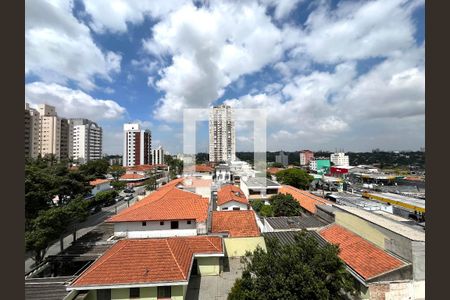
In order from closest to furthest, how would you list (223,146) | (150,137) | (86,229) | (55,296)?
(55,296) → (86,229) → (223,146) → (150,137)

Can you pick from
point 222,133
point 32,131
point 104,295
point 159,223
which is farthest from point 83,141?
point 104,295

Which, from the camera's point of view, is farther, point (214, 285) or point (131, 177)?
point (131, 177)

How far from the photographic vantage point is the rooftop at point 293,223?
18.3 meters

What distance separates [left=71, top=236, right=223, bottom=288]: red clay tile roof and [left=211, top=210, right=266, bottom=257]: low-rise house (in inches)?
155

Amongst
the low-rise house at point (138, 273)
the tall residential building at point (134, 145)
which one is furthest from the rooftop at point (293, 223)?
the tall residential building at point (134, 145)

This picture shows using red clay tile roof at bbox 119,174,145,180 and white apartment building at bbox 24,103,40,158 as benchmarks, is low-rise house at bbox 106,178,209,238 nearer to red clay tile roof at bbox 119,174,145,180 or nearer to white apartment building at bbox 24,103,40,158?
red clay tile roof at bbox 119,174,145,180

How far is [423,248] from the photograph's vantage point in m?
10.0

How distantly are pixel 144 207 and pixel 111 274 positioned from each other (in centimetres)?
777

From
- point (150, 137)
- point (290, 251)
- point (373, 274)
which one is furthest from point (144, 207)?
point (150, 137)

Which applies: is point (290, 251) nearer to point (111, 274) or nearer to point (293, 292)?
point (293, 292)

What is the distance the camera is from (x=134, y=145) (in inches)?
3462

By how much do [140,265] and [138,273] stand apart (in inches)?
16.0

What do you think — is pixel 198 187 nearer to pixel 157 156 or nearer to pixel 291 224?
pixel 291 224

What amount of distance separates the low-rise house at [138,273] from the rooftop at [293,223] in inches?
358
